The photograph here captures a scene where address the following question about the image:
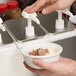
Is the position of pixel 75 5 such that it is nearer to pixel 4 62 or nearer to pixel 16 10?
pixel 16 10

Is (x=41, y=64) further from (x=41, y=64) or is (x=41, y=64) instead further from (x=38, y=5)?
(x=38, y=5)

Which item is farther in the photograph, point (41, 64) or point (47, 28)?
point (47, 28)

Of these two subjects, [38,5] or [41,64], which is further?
[38,5]

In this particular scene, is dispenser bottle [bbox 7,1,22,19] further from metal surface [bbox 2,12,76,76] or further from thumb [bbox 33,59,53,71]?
thumb [bbox 33,59,53,71]

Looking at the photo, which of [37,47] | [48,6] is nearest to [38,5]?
[48,6]

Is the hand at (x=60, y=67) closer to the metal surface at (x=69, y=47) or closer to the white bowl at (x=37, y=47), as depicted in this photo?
the white bowl at (x=37, y=47)

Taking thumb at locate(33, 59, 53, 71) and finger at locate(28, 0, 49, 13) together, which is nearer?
thumb at locate(33, 59, 53, 71)

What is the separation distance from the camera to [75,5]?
3.22ft

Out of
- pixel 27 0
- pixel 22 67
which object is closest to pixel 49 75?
pixel 22 67

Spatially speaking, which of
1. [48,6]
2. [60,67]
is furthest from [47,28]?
[60,67]

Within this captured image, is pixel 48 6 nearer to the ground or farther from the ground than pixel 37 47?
farther from the ground

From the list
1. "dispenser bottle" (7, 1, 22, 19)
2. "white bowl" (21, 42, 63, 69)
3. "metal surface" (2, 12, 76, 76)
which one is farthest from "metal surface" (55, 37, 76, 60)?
"dispenser bottle" (7, 1, 22, 19)

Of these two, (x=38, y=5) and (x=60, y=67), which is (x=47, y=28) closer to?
(x=38, y=5)

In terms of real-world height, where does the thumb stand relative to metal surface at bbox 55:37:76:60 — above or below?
above
